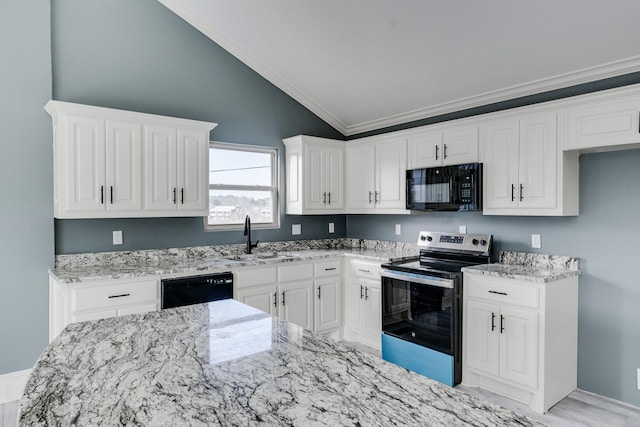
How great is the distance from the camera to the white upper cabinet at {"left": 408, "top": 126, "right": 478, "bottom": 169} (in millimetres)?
3566

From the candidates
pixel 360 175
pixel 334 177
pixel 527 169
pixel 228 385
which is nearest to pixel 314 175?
pixel 334 177

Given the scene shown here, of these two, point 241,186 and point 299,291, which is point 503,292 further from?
point 241,186

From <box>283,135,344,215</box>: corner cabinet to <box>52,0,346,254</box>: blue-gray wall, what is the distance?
165 millimetres

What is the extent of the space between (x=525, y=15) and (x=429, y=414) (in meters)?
2.76

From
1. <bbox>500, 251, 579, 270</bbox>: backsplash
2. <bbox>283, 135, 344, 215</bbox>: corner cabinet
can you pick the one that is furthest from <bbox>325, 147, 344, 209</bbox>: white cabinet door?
<bbox>500, 251, 579, 270</bbox>: backsplash

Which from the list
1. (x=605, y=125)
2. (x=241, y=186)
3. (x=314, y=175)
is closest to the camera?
(x=605, y=125)

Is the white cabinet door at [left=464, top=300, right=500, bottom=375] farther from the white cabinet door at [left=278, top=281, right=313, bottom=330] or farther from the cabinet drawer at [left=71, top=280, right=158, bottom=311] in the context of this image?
the cabinet drawer at [left=71, top=280, right=158, bottom=311]

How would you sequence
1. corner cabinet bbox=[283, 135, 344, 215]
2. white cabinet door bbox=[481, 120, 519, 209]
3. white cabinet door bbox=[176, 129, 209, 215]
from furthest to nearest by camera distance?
corner cabinet bbox=[283, 135, 344, 215], white cabinet door bbox=[176, 129, 209, 215], white cabinet door bbox=[481, 120, 519, 209]

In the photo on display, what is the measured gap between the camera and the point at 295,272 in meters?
3.97

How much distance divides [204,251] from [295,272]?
0.94m

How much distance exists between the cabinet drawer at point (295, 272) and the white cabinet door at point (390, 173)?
106 centimetres

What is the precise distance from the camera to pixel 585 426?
2.65 m

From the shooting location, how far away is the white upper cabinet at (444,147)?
11.7 feet

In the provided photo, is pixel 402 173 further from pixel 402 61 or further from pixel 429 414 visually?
pixel 429 414
